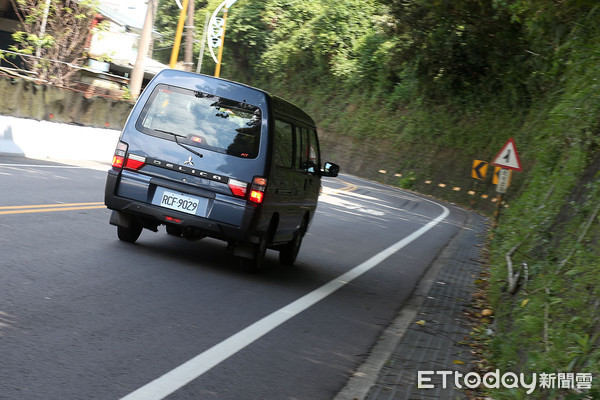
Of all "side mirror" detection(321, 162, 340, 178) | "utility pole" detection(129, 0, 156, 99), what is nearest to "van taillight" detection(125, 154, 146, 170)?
"side mirror" detection(321, 162, 340, 178)

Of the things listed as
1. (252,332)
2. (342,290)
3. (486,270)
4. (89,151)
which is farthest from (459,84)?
(252,332)

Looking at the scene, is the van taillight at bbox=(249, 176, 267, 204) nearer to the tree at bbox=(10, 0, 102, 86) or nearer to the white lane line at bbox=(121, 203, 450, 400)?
the white lane line at bbox=(121, 203, 450, 400)

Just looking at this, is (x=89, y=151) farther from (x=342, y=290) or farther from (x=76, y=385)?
(x=76, y=385)

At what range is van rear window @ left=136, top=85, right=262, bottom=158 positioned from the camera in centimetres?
926

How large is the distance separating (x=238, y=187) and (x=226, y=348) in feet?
10.1

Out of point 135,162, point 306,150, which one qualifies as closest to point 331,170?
point 306,150

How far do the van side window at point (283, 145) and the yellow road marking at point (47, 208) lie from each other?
11.7 feet

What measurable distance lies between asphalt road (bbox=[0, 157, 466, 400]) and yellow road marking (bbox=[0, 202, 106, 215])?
3cm

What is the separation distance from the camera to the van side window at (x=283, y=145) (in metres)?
9.52

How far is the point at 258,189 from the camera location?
9172mm

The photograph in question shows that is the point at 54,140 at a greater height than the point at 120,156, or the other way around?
the point at 120,156

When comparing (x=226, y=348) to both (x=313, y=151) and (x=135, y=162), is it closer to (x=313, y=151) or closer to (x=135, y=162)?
(x=135, y=162)

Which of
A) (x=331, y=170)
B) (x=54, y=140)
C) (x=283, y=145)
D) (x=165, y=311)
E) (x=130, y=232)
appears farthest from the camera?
Result: (x=54, y=140)

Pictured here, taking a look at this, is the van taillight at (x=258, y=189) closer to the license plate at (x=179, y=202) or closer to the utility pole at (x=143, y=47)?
the license plate at (x=179, y=202)
